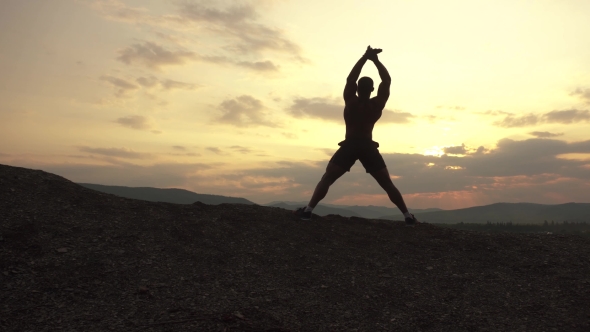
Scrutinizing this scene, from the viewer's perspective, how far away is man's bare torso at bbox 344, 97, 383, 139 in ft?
31.0

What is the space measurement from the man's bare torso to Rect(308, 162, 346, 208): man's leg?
2.56 ft

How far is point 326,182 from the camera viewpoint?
962 cm

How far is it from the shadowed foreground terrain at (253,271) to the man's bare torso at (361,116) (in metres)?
2.10

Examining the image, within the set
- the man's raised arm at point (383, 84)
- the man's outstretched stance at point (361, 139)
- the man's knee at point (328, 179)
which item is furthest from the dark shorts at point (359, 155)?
the man's raised arm at point (383, 84)

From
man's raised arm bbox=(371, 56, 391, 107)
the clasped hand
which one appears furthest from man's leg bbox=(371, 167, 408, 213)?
the clasped hand

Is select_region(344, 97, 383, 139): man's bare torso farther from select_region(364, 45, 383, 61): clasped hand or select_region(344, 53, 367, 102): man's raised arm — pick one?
select_region(364, 45, 383, 61): clasped hand

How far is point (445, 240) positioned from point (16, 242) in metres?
7.95

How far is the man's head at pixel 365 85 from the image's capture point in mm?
9453

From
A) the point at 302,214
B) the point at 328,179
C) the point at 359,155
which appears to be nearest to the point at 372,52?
the point at 359,155

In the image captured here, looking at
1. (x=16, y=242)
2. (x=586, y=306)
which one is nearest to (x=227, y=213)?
(x=16, y=242)

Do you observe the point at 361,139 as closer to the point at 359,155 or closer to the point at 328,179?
the point at 359,155

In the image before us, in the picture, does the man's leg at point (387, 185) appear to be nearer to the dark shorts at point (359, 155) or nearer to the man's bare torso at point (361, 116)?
the dark shorts at point (359, 155)

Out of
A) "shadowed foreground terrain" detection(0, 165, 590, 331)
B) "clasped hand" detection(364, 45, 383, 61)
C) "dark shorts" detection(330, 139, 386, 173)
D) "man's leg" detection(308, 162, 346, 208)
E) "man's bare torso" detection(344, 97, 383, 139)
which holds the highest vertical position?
"clasped hand" detection(364, 45, 383, 61)

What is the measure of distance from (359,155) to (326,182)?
0.96m
